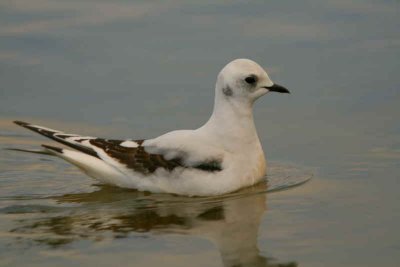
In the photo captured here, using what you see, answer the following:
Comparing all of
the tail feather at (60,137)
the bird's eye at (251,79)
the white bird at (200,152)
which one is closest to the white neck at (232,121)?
the white bird at (200,152)

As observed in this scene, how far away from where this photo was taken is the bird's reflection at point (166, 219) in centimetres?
897

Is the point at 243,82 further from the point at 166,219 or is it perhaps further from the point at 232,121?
the point at 166,219

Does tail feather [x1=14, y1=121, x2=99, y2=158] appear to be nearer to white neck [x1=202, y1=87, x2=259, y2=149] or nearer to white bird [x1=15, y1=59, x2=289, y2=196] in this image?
white bird [x1=15, y1=59, x2=289, y2=196]

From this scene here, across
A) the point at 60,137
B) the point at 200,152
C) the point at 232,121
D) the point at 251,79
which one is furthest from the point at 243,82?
the point at 60,137

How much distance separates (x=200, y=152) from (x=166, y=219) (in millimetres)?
1351

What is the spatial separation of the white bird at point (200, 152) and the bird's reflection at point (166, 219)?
0.15 m

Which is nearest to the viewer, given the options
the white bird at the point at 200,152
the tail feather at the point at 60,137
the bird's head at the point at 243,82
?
the white bird at the point at 200,152

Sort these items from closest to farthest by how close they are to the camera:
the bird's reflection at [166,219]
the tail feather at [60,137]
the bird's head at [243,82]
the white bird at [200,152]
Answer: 1. the bird's reflection at [166,219]
2. the white bird at [200,152]
3. the bird's head at [243,82]
4. the tail feather at [60,137]

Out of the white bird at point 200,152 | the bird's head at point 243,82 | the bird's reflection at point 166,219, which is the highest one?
the bird's head at point 243,82

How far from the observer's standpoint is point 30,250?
8.80 m

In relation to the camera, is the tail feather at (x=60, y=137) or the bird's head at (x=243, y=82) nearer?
the bird's head at (x=243, y=82)

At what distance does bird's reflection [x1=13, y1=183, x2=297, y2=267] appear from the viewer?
897 centimetres

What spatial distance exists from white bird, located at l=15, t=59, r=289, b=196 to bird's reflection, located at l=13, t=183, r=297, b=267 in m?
0.15

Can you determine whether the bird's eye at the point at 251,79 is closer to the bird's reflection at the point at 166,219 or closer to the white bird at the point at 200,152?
the white bird at the point at 200,152
